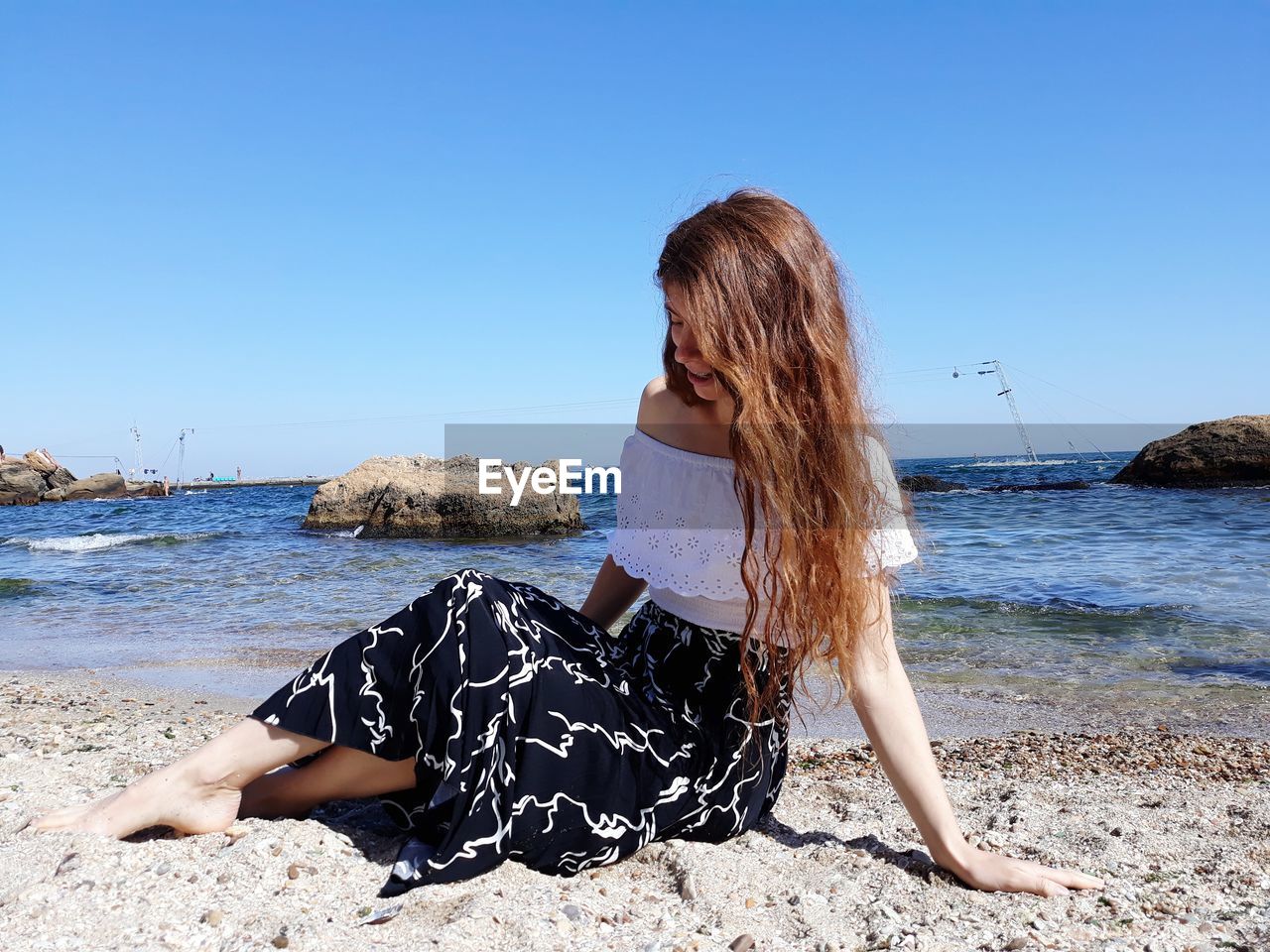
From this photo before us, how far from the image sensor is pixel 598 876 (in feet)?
6.20

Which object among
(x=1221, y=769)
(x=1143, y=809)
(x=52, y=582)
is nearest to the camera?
(x=1143, y=809)

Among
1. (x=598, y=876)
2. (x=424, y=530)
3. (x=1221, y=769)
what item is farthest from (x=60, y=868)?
(x=424, y=530)

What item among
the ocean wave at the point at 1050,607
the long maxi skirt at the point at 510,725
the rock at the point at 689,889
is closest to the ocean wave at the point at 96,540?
the ocean wave at the point at 1050,607

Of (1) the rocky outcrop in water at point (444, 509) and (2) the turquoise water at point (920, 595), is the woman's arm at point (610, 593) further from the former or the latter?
(1) the rocky outcrop in water at point (444, 509)

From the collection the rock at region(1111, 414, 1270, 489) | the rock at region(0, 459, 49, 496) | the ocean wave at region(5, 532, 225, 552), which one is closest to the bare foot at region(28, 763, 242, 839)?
the ocean wave at region(5, 532, 225, 552)

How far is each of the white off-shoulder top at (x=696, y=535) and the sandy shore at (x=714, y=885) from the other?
56 cm

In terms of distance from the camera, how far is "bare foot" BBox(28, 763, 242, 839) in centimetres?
182

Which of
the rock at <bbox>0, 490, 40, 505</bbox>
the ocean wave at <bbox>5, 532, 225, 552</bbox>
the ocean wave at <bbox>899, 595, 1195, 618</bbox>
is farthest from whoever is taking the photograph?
the rock at <bbox>0, 490, 40, 505</bbox>

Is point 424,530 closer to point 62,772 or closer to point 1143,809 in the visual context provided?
point 62,772

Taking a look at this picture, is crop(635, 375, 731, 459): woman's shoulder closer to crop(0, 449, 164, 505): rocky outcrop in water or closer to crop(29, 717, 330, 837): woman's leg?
crop(29, 717, 330, 837): woman's leg

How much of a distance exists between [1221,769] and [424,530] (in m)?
12.2

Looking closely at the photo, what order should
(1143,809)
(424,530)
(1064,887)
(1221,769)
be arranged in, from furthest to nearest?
1. (424,530)
2. (1221,769)
3. (1143,809)
4. (1064,887)

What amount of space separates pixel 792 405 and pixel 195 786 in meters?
1.45

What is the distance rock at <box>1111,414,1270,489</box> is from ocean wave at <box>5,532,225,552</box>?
61.0 ft
